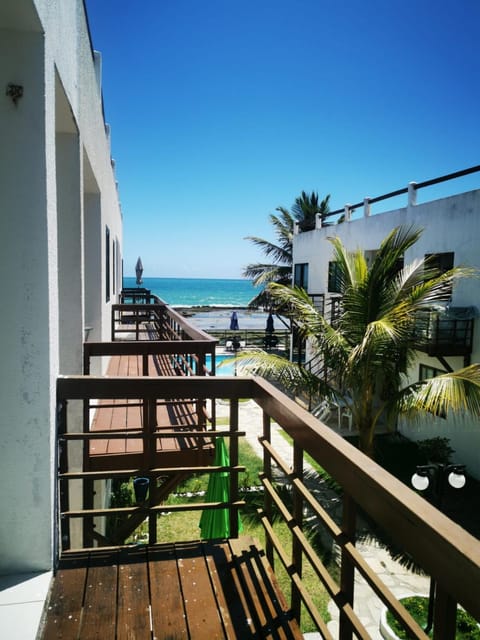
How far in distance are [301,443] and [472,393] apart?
6.64 metres

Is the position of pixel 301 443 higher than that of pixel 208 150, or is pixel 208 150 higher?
pixel 208 150

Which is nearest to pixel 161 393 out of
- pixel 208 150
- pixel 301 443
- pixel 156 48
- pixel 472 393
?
pixel 301 443

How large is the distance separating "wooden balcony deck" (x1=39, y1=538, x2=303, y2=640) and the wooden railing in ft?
0.50

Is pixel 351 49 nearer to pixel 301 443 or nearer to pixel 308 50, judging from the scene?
pixel 308 50

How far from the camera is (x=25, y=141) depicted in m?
2.12

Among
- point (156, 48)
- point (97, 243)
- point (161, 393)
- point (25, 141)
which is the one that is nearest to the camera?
point (25, 141)

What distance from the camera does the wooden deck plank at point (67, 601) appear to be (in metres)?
1.94

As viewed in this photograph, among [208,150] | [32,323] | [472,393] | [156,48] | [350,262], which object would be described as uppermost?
[208,150]

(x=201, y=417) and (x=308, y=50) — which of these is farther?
(x=308, y=50)

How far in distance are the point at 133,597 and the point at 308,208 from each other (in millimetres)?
23311

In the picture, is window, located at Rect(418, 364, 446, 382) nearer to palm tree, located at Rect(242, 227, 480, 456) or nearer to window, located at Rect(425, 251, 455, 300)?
window, located at Rect(425, 251, 455, 300)

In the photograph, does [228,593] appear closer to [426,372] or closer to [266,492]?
[266,492]

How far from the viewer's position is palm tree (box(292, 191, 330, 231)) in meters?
23.9

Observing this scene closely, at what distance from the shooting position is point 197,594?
2.22 m
